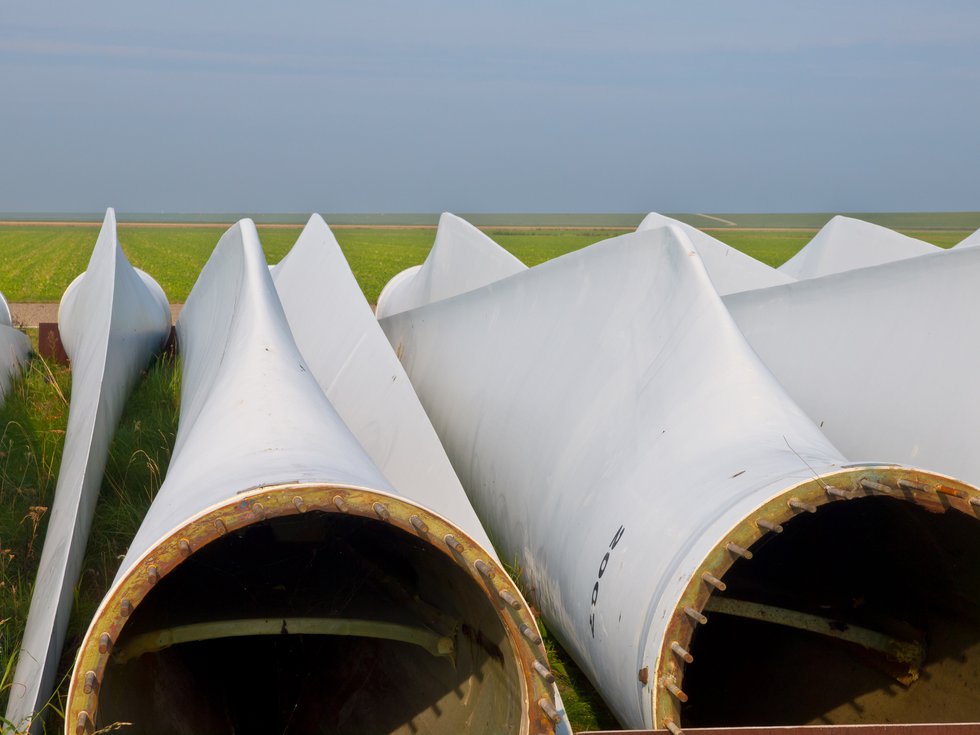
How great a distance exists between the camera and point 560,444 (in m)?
3.48

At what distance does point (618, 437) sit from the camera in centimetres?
317

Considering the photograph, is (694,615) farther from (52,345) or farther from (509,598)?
(52,345)

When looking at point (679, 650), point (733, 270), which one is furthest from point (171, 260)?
point (679, 650)

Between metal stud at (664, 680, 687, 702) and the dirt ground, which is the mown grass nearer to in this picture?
the dirt ground

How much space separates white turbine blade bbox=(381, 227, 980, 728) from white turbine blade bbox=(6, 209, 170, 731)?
1454 millimetres

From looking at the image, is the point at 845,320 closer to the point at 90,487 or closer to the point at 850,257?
the point at 90,487

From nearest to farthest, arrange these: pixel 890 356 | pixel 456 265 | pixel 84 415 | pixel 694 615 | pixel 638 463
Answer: pixel 694 615, pixel 638 463, pixel 890 356, pixel 84 415, pixel 456 265

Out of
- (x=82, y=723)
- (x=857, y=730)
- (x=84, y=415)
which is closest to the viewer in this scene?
(x=82, y=723)

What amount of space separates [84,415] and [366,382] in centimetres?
112

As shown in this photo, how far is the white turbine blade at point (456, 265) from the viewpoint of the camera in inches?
243

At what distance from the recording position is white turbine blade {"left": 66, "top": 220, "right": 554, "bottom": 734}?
2025mm

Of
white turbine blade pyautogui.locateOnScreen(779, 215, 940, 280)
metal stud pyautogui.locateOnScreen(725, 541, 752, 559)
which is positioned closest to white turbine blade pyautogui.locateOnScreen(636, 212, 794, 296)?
white turbine blade pyautogui.locateOnScreen(779, 215, 940, 280)

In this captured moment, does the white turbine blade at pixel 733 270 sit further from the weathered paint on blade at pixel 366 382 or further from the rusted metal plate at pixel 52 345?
the rusted metal plate at pixel 52 345

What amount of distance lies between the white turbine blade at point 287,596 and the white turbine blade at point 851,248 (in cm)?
536
